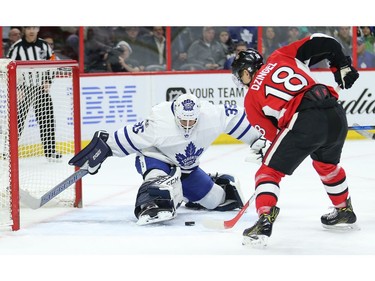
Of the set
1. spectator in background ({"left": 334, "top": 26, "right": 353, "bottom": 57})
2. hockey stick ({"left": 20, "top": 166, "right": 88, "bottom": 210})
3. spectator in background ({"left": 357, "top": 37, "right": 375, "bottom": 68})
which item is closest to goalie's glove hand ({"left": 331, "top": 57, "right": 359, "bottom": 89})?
hockey stick ({"left": 20, "top": 166, "right": 88, "bottom": 210})

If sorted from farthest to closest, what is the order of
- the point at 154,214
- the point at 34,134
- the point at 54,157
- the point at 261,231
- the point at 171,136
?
1. the point at 54,157
2. the point at 34,134
3. the point at 171,136
4. the point at 154,214
5. the point at 261,231

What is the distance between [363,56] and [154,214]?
4746mm

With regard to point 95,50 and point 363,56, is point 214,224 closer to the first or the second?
point 95,50

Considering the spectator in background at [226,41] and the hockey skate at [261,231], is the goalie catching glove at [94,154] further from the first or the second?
the spectator in background at [226,41]

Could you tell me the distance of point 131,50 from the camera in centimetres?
820

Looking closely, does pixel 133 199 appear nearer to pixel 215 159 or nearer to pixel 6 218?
pixel 6 218

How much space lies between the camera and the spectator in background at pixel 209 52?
841cm

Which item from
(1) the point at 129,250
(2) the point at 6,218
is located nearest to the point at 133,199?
(2) the point at 6,218

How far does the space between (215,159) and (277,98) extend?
3.21m

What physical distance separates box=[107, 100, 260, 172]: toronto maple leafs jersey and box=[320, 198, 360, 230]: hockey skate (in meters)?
0.68

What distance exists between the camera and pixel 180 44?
8.34 metres

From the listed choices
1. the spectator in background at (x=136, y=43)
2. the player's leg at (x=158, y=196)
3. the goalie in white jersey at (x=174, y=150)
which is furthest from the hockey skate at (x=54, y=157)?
the spectator in background at (x=136, y=43)

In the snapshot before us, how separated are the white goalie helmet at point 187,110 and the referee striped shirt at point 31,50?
9.44 ft

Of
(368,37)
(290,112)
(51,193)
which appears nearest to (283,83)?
(290,112)
